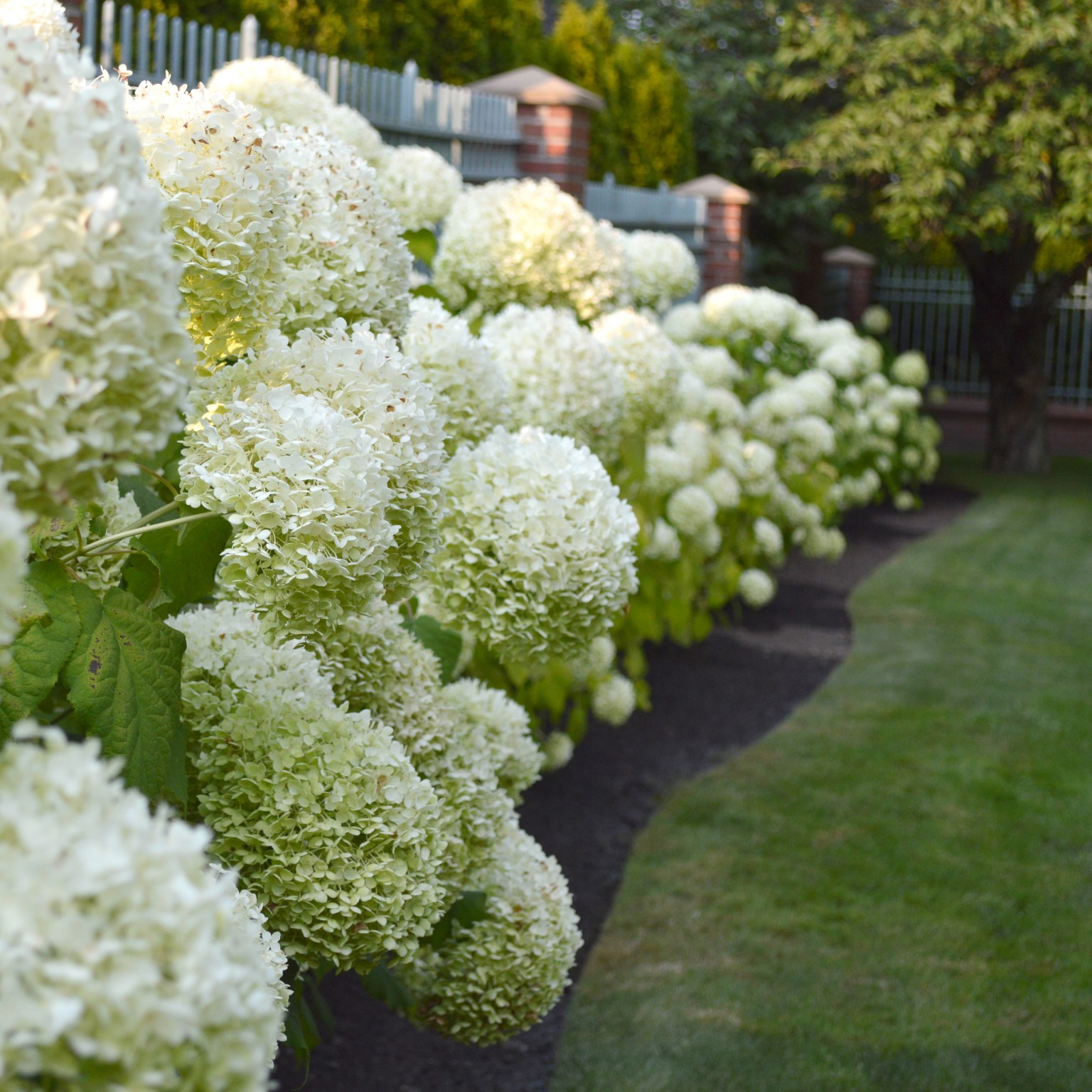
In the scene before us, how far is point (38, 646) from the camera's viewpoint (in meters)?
1.25

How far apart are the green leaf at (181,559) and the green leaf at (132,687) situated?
16cm

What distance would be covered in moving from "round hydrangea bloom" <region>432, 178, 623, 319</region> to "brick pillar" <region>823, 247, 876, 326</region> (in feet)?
49.0

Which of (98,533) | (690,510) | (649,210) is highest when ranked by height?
(649,210)

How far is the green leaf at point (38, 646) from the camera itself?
123 centimetres

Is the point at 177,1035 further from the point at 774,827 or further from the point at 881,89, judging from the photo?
the point at 881,89

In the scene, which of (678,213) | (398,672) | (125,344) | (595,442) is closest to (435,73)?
(678,213)

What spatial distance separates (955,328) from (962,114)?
678cm

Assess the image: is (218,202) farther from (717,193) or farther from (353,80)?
(717,193)

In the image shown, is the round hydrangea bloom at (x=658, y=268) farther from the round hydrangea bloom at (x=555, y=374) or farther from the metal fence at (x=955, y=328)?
the metal fence at (x=955, y=328)

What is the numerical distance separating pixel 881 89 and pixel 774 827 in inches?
442

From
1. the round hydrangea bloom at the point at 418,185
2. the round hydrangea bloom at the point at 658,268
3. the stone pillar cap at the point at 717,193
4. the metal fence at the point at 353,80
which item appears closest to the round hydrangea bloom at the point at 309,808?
the round hydrangea bloom at the point at 418,185

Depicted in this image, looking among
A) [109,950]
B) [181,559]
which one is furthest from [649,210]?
[109,950]

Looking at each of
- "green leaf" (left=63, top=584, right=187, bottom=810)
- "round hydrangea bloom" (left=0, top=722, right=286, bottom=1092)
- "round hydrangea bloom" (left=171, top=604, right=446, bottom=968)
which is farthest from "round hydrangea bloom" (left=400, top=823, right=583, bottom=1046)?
"round hydrangea bloom" (left=0, top=722, right=286, bottom=1092)

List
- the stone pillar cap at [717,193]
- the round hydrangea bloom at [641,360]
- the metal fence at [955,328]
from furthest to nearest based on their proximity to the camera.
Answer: the metal fence at [955,328] < the stone pillar cap at [717,193] < the round hydrangea bloom at [641,360]
